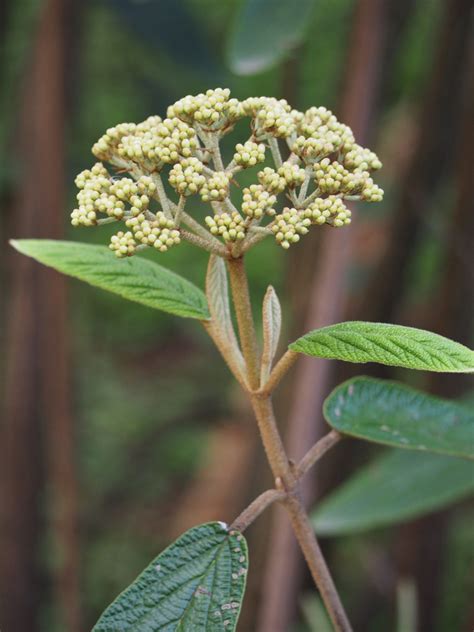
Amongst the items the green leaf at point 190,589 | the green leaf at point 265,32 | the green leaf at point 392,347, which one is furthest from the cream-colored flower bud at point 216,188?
the green leaf at point 265,32

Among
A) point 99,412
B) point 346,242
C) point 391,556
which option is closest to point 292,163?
point 346,242

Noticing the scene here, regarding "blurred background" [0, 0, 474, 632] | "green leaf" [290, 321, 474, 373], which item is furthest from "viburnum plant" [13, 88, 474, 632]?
"blurred background" [0, 0, 474, 632]

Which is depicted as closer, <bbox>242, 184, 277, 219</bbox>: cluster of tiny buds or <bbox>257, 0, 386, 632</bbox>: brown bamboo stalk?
<bbox>242, 184, 277, 219</bbox>: cluster of tiny buds

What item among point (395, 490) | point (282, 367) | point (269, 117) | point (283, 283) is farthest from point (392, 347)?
point (283, 283)

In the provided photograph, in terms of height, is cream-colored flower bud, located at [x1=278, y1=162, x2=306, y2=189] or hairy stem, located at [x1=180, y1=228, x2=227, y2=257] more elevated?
cream-colored flower bud, located at [x1=278, y1=162, x2=306, y2=189]

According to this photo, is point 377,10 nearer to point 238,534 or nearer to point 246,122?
point 246,122

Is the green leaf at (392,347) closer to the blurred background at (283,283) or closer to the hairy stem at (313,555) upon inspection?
the hairy stem at (313,555)

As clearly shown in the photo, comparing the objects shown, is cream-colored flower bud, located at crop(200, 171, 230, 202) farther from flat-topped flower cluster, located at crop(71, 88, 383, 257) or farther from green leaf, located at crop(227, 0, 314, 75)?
green leaf, located at crop(227, 0, 314, 75)
